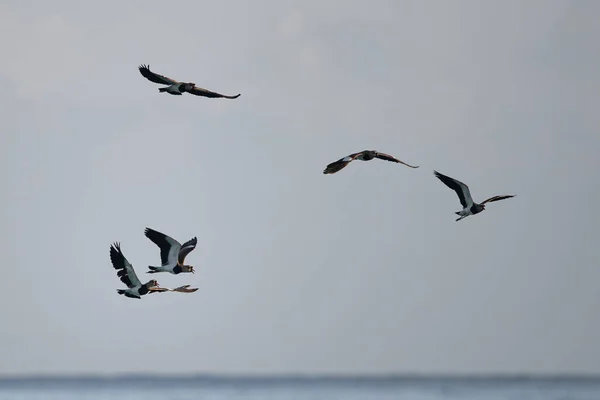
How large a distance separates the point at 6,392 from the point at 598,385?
135 ft

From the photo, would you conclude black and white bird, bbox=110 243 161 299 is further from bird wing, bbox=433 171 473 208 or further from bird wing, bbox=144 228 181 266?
bird wing, bbox=433 171 473 208

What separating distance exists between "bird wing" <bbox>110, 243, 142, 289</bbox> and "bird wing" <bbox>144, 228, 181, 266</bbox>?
1629 millimetres

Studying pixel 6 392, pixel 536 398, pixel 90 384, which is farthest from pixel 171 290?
pixel 90 384

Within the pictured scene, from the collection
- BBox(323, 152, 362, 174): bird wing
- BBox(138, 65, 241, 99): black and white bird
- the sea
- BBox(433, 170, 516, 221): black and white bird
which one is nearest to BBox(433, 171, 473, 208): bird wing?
BBox(433, 170, 516, 221): black and white bird

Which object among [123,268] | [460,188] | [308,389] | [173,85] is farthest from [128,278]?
[308,389]

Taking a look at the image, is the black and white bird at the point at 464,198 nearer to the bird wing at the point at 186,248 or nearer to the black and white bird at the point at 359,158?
the black and white bird at the point at 359,158

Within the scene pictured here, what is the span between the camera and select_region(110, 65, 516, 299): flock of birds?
44938 mm

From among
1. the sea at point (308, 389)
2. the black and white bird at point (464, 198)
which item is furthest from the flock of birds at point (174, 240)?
the sea at point (308, 389)

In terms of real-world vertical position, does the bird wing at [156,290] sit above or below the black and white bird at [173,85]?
below

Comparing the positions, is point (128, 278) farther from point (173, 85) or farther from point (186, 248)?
point (173, 85)

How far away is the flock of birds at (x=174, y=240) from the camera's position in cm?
4494

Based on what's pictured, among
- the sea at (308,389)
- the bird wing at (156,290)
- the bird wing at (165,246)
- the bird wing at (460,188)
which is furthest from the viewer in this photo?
the sea at (308,389)

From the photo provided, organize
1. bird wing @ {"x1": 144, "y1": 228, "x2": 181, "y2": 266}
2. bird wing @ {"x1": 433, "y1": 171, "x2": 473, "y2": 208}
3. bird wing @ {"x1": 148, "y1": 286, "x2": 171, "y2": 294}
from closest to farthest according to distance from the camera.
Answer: bird wing @ {"x1": 144, "y1": 228, "x2": 181, "y2": 266} < bird wing @ {"x1": 433, "y1": 171, "x2": 473, "y2": 208} < bird wing @ {"x1": 148, "y1": 286, "x2": 171, "y2": 294}

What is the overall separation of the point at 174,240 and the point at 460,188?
1026 cm
